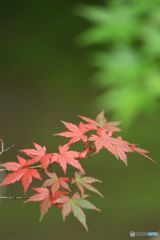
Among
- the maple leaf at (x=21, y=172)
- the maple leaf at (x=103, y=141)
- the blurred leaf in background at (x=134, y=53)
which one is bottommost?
the maple leaf at (x=21, y=172)

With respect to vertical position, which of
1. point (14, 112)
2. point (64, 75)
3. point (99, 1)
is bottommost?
point (14, 112)

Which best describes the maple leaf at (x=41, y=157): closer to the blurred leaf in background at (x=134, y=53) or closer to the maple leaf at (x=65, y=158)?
the maple leaf at (x=65, y=158)

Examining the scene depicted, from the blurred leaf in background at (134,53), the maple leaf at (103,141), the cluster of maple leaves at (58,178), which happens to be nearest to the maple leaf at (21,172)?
the cluster of maple leaves at (58,178)

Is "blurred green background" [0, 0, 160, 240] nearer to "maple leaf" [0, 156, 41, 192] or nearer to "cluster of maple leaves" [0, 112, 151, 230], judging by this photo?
"cluster of maple leaves" [0, 112, 151, 230]

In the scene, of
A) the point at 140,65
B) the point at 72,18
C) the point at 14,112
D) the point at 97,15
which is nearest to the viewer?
the point at 140,65

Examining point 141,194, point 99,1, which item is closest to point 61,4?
point 99,1

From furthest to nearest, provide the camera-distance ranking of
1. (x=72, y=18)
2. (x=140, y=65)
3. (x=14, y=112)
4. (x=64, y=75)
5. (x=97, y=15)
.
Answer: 1. (x=72, y=18)
2. (x=64, y=75)
3. (x=14, y=112)
4. (x=97, y=15)
5. (x=140, y=65)

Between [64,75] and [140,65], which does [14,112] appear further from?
[140,65]

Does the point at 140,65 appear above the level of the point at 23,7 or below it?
below
